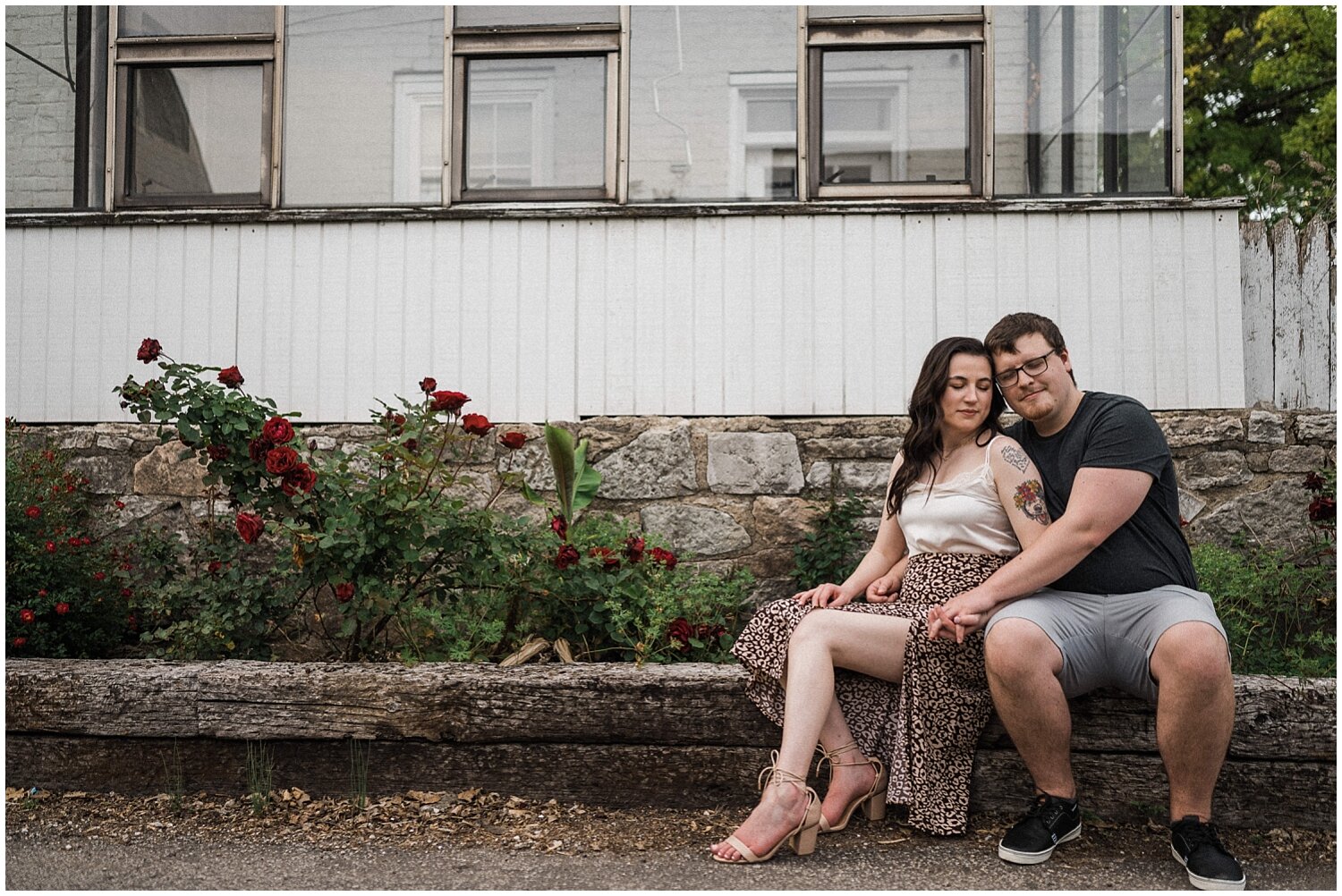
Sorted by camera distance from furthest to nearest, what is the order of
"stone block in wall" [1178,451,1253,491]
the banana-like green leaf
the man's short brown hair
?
"stone block in wall" [1178,451,1253,491] < the banana-like green leaf < the man's short brown hair

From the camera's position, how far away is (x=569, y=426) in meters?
5.05

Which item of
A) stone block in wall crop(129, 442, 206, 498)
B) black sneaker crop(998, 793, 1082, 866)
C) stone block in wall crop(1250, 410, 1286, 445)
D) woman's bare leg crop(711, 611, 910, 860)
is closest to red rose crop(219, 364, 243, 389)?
stone block in wall crop(129, 442, 206, 498)

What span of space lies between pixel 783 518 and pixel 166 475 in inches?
119

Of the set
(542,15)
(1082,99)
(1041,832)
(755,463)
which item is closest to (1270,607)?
(1041,832)

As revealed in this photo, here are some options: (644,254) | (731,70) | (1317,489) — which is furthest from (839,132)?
(1317,489)

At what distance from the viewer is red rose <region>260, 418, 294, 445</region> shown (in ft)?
11.4

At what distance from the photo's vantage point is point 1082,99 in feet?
16.3

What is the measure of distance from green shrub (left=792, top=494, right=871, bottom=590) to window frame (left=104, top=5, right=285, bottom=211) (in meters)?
3.13

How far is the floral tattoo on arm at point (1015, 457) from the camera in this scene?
10.1 feet

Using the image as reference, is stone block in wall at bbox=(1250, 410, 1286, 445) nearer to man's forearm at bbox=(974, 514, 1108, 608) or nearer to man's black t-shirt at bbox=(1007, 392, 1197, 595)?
man's black t-shirt at bbox=(1007, 392, 1197, 595)

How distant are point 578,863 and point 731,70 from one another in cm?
377

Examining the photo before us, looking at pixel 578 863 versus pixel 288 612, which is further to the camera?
pixel 288 612

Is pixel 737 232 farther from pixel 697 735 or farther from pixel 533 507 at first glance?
pixel 697 735

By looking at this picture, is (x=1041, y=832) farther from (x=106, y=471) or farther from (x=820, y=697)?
(x=106, y=471)
